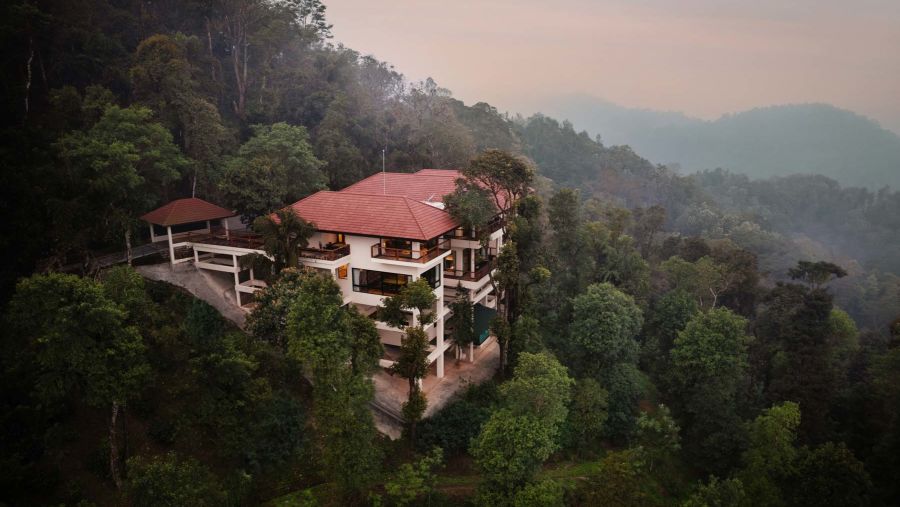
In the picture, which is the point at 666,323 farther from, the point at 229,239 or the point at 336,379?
the point at 229,239

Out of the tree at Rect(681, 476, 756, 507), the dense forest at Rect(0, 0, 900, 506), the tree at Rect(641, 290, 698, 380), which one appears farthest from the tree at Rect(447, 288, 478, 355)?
the tree at Rect(641, 290, 698, 380)

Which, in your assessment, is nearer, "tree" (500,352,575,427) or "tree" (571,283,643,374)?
"tree" (500,352,575,427)

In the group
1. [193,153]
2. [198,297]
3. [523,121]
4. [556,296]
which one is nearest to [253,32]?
[193,153]

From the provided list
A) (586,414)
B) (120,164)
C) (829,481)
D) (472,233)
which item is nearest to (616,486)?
(586,414)

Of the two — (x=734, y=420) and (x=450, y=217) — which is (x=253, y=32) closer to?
(x=450, y=217)

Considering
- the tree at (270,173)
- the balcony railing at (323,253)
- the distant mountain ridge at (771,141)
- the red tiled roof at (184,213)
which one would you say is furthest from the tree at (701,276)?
the distant mountain ridge at (771,141)

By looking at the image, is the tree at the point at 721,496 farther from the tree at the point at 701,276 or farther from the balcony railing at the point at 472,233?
the tree at the point at 701,276

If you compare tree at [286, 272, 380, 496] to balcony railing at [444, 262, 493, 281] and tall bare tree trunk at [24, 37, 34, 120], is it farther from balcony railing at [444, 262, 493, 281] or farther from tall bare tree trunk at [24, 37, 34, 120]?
tall bare tree trunk at [24, 37, 34, 120]

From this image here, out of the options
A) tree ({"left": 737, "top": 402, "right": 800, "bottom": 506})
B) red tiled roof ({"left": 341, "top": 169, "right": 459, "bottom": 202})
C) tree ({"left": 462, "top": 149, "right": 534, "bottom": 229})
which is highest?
tree ({"left": 462, "top": 149, "right": 534, "bottom": 229})
